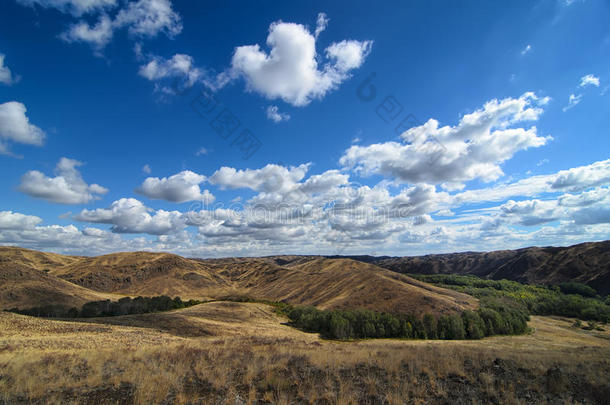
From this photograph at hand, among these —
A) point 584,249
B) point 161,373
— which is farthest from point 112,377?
point 584,249

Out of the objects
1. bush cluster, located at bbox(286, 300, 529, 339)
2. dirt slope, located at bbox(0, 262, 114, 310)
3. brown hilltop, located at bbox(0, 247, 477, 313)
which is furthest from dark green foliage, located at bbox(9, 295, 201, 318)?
bush cluster, located at bbox(286, 300, 529, 339)

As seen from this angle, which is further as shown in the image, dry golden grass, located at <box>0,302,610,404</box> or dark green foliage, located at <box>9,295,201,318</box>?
dark green foliage, located at <box>9,295,201,318</box>

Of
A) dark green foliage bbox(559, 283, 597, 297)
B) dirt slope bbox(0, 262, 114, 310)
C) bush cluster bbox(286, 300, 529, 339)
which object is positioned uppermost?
dirt slope bbox(0, 262, 114, 310)

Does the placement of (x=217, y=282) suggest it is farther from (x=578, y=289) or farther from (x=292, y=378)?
(x=578, y=289)

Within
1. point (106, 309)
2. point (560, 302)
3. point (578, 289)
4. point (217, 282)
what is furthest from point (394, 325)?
point (578, 289)

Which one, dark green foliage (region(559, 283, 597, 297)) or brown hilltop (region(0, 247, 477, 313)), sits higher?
brown hilltop (region(0, 247, 477, 313))

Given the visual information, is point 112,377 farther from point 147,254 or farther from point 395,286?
point 147,254

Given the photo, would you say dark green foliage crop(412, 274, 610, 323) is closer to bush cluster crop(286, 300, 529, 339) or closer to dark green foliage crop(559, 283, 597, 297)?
dark green foliage crop(559, 283, 597, 297)

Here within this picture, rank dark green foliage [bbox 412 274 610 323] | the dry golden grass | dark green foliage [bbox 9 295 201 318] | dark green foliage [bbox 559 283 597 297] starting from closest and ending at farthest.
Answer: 1. the dry golden grass
2. dark green foliage [bbox 9 295 201 318]
3. dark green foliage [bbox 412 274 610 323]
4. dark green foliage [bbox 559 283 597 297]
